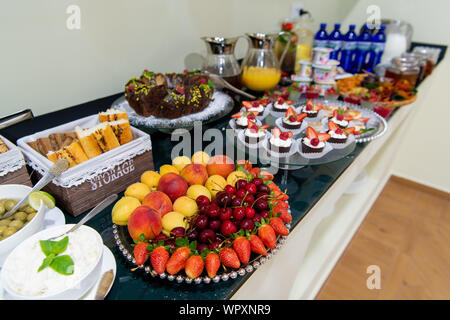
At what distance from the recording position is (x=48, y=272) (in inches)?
18.3

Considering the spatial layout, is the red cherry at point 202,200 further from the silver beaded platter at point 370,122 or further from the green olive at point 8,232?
the silver beaded platter at point 370,122

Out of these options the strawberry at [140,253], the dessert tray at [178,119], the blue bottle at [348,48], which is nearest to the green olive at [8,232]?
the strawberry at [140,253]

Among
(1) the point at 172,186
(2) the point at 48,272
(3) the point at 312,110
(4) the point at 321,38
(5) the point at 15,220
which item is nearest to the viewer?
(2) the point at 48,272

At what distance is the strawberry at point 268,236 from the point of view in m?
0.58

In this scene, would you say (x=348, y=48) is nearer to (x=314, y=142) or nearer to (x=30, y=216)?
(x=314, y=142)

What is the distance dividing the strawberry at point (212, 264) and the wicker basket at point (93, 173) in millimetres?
328

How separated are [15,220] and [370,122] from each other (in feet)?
3.80

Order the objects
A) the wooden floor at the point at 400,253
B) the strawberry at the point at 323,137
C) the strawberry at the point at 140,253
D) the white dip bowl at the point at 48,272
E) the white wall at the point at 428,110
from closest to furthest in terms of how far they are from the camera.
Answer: the white dip bowl at the point at 48,272 → the strawberry at the point at 140,253 → the strawberry at the point at 323,137 → the wooden floor at the point at 400,253 → the white wall at the point at 428,110

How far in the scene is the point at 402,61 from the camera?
163cm

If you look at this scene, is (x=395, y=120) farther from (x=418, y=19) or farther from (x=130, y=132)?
(x=418, y=19)

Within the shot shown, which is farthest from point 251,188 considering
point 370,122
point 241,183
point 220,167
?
point 370,122

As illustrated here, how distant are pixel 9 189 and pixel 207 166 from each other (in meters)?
0.43

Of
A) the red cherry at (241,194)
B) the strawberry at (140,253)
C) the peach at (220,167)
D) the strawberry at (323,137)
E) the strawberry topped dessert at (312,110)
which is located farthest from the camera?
the strawberry topped dessert at (312,110)

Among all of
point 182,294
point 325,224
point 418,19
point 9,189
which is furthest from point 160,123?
point 418,19
